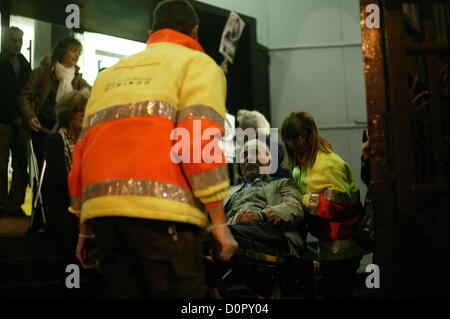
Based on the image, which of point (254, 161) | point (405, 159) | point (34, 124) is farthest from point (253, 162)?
point (34, 124)

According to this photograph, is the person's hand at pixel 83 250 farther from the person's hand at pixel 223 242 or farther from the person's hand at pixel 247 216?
the person's hand at pixel 247 216

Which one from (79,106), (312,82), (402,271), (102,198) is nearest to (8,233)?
(79,106)

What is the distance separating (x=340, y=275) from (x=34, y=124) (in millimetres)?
3255

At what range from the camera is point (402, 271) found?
2398 mm

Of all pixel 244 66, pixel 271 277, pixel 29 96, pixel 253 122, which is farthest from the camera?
pixel 244 66

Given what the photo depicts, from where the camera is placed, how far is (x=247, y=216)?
3.77m

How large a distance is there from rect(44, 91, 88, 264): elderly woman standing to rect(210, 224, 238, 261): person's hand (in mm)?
2177

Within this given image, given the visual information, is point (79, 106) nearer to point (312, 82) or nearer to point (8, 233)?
point (8, 233)

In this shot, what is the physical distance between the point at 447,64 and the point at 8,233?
4273 millimetres

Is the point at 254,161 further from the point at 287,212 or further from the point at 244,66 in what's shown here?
the point at 244,66

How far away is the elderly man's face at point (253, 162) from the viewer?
438cm

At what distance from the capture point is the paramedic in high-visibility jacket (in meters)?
2.05

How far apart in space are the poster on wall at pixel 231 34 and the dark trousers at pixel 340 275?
96.8 inches

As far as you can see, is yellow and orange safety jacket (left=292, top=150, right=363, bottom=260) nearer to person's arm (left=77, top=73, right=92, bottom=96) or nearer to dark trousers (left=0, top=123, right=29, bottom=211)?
person's arm (left=77, top=73, right=92, bottom=96)
